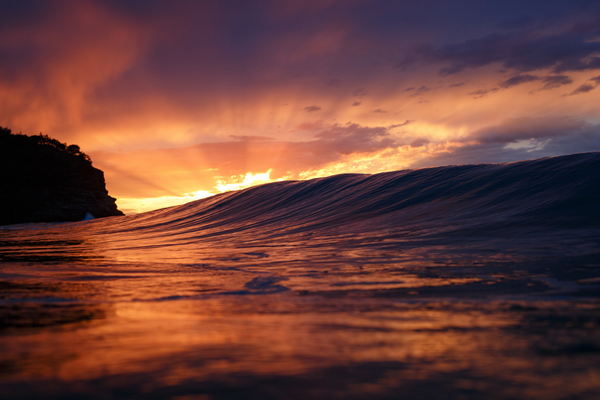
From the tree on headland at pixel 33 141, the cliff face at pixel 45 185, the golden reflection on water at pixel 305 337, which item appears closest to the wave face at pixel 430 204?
the golden reflection on water at pixel 305 337

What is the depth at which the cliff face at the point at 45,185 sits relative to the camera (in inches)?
1103

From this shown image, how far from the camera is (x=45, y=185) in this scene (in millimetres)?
29172

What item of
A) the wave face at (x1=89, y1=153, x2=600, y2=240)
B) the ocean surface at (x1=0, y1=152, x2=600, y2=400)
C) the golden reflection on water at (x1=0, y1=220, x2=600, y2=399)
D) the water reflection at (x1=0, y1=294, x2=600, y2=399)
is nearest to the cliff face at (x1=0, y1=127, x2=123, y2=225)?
the wave face at (x1=89, y1=153, x2=600, y2=240)

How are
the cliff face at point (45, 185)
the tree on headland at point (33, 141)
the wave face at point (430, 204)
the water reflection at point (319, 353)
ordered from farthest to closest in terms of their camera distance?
the tree on headland at point (33, 141), the cliff face at point (45, 185), the wave face at point (430, 204), the water reflection at point (319, 353)

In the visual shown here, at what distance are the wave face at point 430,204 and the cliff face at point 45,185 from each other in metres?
21.2

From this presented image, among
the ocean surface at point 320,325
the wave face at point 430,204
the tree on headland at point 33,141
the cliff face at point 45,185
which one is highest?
the tree on headland at point 33,141

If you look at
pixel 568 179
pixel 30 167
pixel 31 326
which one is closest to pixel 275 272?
pixel 31 326

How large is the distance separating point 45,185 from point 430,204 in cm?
3226

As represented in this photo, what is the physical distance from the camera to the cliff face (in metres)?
28.0

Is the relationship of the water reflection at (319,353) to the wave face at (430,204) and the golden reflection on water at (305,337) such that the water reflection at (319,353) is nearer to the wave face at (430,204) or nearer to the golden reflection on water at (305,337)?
the golden reflection on water at (305,337)

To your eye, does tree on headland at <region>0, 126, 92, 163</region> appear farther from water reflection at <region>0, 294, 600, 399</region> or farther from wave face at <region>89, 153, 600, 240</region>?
water reflection at <region>0, 294, 600, 399</region>

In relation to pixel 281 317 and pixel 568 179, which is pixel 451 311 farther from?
pixel 568 179

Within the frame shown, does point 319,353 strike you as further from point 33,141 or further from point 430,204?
point 33,141

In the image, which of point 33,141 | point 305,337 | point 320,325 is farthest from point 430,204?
point 33,141
